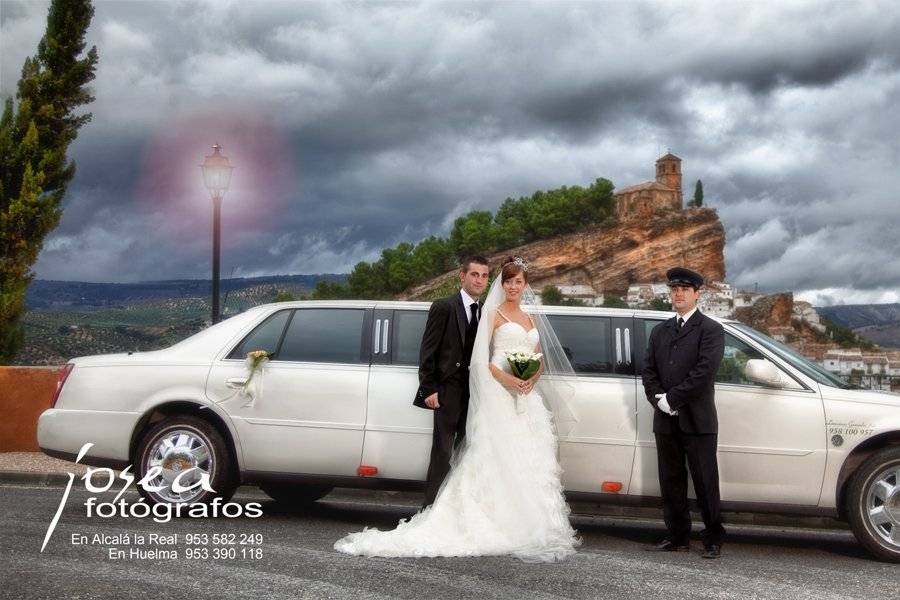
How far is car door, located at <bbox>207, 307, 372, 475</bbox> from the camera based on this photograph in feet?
23.8

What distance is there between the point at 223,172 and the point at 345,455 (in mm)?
8436

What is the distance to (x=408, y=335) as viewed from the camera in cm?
739

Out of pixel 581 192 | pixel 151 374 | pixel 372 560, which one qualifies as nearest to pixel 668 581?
pixel 372 560

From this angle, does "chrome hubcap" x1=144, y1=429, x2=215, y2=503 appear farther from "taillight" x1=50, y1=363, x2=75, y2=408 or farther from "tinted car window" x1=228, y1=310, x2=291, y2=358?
"taillight" x1=50, y1=363, x2=75, y2=408

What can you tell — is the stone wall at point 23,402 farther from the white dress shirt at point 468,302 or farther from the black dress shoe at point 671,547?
the black dress shoe at point 671,547

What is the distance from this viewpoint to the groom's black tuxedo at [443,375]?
691cm

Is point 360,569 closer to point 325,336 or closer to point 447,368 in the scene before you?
point 447,368

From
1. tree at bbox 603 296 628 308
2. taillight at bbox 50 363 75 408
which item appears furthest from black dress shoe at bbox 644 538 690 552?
tree at bbox 603 296 628 308

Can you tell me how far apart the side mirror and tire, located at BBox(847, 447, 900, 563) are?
800 mm

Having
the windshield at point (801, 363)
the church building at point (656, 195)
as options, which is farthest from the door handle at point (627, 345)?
the church building at point (656, 195)

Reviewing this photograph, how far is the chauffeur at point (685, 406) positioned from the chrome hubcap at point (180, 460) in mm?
3253

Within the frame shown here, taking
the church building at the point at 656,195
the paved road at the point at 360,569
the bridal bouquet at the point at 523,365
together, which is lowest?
the paved road at the point at 360,569

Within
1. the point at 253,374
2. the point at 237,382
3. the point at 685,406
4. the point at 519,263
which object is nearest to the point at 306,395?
the point at 253,374

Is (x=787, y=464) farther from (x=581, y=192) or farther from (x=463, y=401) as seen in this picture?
(x=581, y=192)
